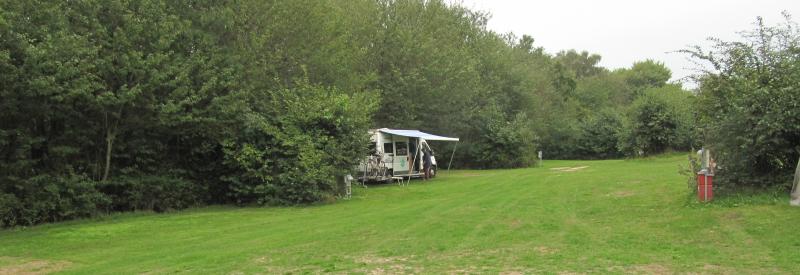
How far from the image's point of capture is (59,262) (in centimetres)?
904

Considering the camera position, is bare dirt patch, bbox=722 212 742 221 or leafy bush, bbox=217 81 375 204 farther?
leafy bush, bbox=217 81 375 204

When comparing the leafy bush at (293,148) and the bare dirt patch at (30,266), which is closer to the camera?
the bare dirt patch at (30,266)

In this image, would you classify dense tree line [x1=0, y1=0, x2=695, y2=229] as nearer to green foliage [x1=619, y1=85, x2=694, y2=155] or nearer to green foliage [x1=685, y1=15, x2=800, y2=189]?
green foliage [x1=685, y1=15, x2=800, y2=189]

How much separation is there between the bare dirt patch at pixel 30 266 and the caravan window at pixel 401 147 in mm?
15891

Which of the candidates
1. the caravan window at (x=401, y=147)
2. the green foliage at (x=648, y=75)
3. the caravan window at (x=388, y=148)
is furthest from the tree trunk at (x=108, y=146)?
the green foliage at (x=648, y=75)

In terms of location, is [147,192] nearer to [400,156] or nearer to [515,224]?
[515,224]

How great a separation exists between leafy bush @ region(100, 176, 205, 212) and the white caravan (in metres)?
6.44

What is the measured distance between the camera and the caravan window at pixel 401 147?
24.3 meters

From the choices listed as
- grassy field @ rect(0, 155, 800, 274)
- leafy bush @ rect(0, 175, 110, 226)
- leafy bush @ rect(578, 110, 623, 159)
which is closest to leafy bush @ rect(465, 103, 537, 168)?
leafy bush @ rect(578, 110, 623, 159)

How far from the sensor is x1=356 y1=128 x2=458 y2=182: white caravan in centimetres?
2230

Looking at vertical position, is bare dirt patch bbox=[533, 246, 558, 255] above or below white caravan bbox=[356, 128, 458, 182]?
below

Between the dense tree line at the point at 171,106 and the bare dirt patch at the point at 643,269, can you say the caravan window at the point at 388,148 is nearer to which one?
the dense tree line at the point at 171,106

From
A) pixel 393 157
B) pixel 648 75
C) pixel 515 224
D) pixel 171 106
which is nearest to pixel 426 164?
pixel 393 157

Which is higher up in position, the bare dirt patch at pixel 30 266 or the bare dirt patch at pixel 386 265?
the bare dirt patch at pixel 386 265
